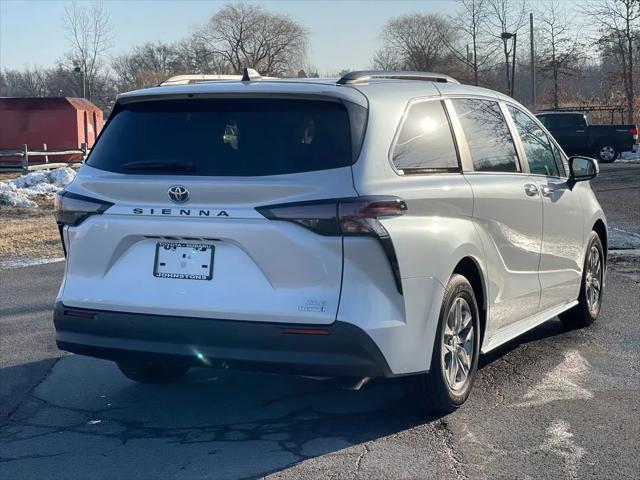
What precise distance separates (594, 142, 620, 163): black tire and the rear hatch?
28.8 meters

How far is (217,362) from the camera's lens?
14.7ft

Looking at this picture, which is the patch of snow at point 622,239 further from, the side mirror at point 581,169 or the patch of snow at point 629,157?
the patch of snow at point 629,157

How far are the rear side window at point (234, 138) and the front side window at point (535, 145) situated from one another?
218 cm

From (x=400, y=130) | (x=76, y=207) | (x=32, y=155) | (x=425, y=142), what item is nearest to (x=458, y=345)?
(x=425, y=142)

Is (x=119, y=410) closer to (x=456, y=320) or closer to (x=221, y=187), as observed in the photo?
(x=221, y=187)

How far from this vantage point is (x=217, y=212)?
4367mm

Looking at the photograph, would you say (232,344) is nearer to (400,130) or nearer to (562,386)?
(400,130)

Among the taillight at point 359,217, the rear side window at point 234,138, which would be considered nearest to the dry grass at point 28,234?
the rear side window at point 234,138

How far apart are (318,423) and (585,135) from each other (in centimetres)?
2809

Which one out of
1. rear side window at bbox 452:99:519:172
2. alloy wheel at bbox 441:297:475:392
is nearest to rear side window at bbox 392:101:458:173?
rear side window at bbox 452:99:519:172

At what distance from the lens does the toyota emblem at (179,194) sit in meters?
4.45

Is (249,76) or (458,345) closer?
(458,345)

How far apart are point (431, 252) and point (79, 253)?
1867mm

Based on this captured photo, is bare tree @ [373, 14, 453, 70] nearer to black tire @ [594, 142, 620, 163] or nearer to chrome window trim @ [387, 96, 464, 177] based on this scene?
black tire @ [594, 142, 620, 163]
